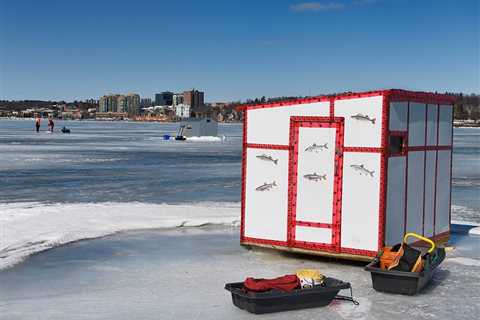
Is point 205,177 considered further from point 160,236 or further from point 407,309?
point 407,309

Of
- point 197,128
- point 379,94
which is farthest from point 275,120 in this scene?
point 197,128

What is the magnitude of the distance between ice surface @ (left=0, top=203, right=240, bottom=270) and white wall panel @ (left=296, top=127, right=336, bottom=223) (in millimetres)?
4735

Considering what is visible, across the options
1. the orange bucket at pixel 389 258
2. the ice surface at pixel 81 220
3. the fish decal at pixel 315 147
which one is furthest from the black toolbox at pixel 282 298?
the ice surface at pixel 81 220

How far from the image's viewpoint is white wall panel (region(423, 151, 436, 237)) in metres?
13.2

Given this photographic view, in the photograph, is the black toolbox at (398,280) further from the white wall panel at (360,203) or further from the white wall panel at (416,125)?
the white wall panel at (416,125)

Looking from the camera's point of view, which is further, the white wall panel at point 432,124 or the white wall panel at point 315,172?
the white wall panel at point 432,124

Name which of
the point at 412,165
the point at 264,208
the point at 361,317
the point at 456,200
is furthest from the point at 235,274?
the point at 456,200

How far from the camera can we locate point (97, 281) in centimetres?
1056

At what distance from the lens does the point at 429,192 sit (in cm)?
1330

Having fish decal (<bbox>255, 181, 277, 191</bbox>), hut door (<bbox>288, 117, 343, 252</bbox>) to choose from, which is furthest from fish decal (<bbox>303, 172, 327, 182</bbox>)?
fish decal (<bbox>255, 181, 277, 191</bbox>)

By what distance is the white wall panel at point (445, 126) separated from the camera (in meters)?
13.7

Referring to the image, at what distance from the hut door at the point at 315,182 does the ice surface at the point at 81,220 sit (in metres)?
4.62

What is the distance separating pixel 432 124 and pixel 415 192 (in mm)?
1561

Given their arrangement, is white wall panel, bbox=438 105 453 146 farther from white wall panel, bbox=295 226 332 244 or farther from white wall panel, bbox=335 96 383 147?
white wall panel, bbox=295 226 332 244
